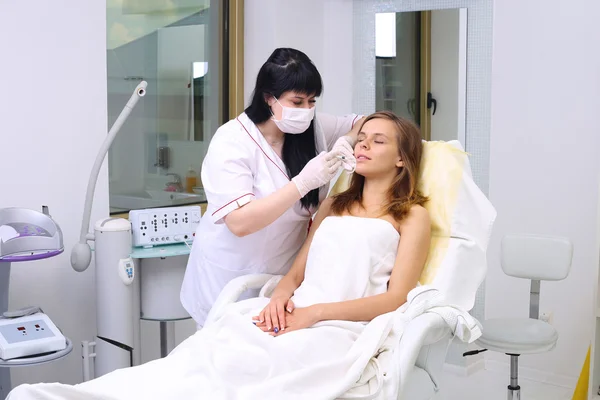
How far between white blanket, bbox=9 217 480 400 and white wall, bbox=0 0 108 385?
1.07m

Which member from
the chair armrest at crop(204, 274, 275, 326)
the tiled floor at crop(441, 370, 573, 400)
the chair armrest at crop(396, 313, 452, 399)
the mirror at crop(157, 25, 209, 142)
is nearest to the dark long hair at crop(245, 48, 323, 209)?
the chair armrest at crop(204, 274, 275, 326)

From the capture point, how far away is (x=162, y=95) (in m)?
3.12

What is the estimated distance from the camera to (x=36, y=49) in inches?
98.7

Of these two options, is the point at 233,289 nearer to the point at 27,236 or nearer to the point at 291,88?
the point at 291,88

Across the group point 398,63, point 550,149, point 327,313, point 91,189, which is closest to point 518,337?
point 550,149

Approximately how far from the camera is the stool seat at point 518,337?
2.47 meters

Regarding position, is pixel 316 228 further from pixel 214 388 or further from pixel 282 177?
pixel 214 388

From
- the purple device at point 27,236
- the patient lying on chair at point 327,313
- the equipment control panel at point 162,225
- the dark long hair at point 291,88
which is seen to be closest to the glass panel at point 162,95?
the equipment control panel at point 162,225

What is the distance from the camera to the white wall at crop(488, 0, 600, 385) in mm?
2945

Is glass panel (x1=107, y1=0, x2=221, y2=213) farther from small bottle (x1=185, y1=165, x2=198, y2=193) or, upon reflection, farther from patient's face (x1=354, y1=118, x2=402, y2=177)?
patient's face (x1=354, y1=118, x2=402, y2=177)

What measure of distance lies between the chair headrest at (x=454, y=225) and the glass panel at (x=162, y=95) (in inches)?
55.4

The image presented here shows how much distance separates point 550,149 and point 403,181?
4.28 feet

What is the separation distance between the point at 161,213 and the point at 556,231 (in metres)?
1.64

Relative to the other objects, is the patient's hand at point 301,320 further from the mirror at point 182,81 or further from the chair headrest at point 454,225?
the mirror at point 182,81
